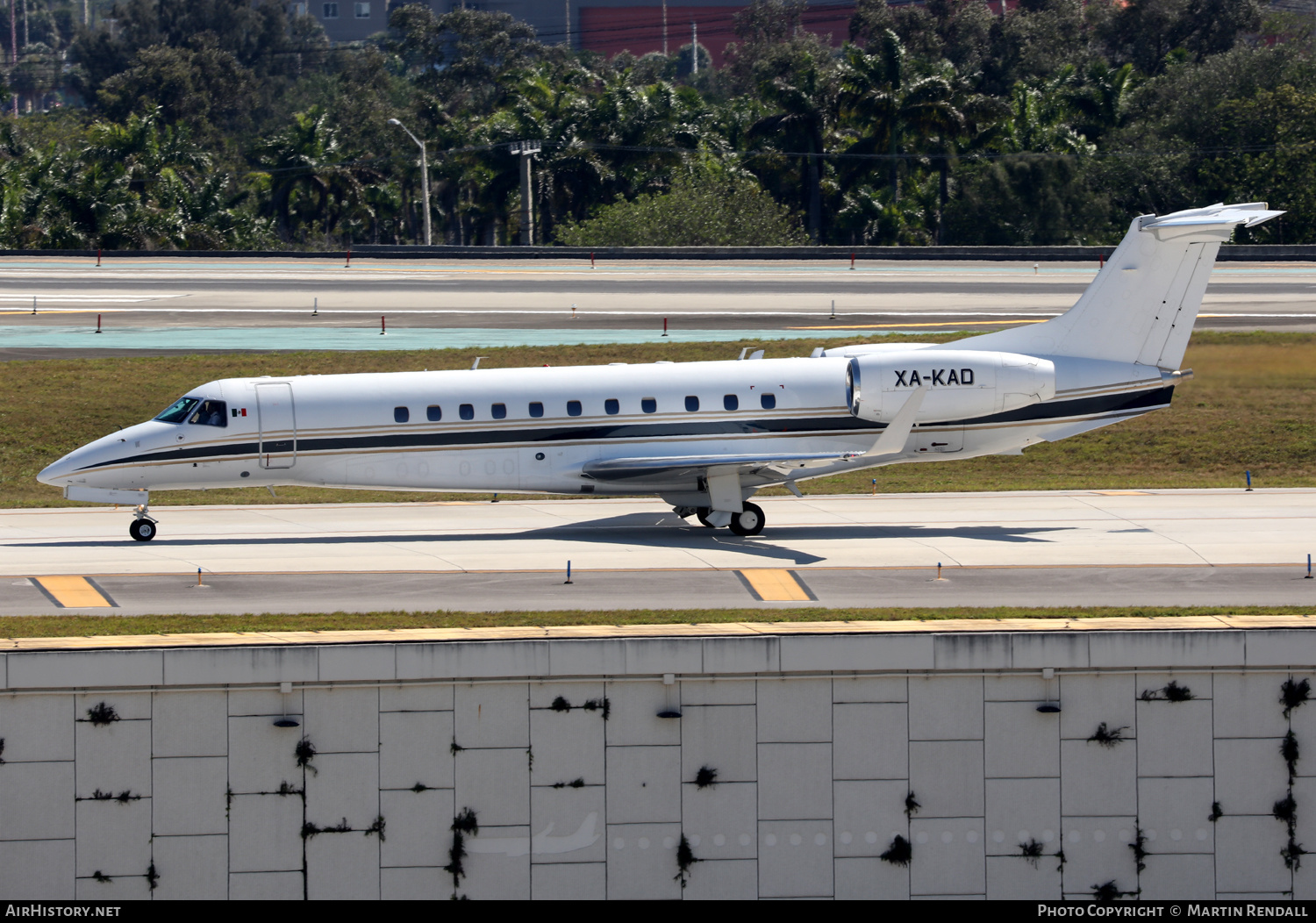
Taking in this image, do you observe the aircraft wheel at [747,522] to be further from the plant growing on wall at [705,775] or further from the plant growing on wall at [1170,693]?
the plant growing on wall at [1170,693]

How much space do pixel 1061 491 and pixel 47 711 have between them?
24507 mm

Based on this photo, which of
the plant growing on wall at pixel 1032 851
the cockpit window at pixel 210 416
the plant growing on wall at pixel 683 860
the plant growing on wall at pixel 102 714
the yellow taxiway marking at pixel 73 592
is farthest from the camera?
the cockpit window at pixel 210 416

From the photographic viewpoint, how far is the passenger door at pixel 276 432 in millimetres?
29750

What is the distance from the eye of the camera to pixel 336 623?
21953mm

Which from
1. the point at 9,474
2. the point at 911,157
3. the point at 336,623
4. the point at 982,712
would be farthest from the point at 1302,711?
the point at 911,157

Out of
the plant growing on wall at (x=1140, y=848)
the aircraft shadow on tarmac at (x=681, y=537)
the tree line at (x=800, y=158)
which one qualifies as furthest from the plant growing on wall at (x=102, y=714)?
the tree line at (x=800, y=158)

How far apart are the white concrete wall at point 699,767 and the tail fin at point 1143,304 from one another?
13.6m

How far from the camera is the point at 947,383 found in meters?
30.6

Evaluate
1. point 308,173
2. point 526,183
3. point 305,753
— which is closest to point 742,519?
point 305,753

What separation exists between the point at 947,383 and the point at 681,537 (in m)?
6.17

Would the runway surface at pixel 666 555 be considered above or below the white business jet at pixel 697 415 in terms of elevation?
below

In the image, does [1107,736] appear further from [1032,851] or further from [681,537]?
[681,537]

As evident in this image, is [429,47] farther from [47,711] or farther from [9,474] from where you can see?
[47,711]

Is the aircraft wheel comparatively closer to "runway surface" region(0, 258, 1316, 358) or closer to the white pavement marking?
the white pavement marking
